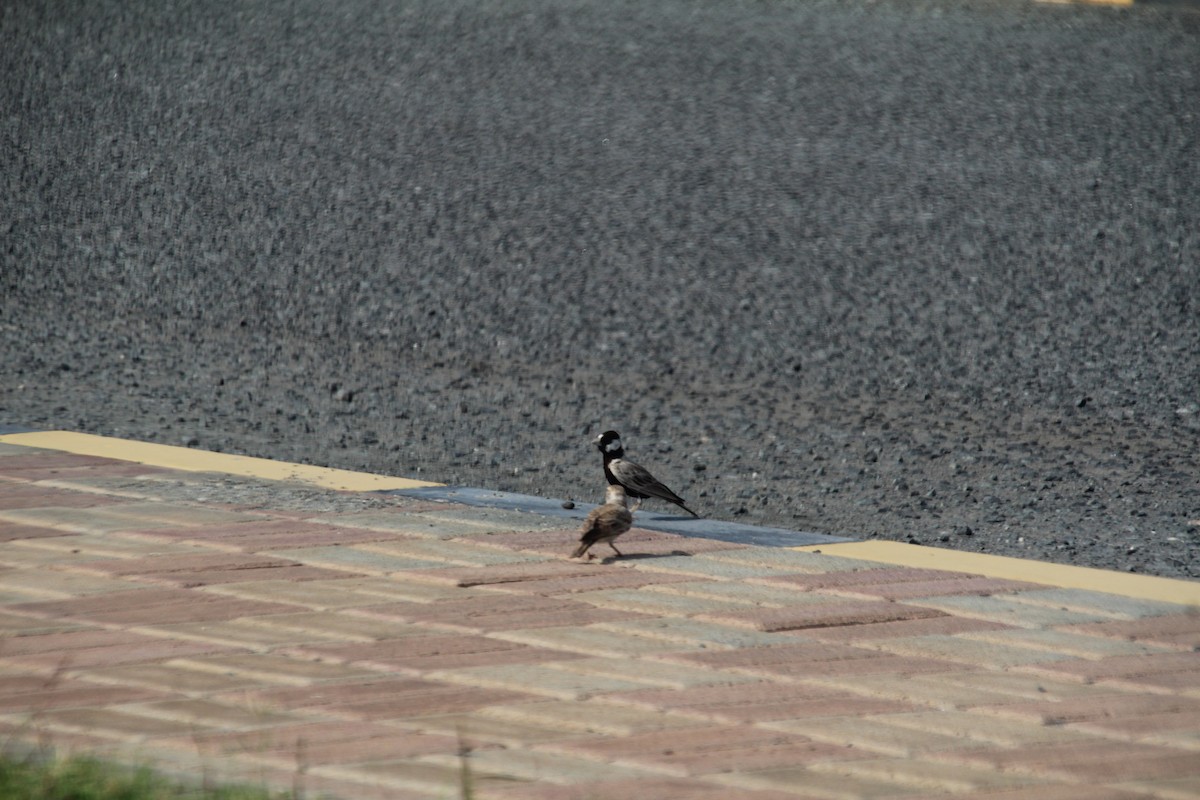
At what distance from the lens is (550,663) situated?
378cm

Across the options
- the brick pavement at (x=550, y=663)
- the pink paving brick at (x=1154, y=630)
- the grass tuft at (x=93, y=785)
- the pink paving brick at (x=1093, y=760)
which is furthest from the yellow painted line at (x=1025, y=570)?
the grass tuft at (x=93, y=785)

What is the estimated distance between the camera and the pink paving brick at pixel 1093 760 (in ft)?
10.4

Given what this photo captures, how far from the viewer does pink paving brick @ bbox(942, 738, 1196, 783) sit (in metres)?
3.17

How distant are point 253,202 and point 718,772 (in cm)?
940

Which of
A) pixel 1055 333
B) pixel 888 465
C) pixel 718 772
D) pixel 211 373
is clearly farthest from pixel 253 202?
pixel 718 772

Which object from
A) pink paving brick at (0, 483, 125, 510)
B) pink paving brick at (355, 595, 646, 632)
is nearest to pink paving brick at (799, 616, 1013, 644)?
pink paving brick at (355, 595, 646, 632)

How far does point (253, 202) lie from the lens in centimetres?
1180

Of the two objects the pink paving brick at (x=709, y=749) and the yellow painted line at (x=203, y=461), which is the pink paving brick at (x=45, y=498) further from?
the pink paving brick at (x=709, y=749)

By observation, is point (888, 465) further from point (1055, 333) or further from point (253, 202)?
point (253, 202)

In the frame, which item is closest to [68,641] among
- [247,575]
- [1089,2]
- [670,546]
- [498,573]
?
[247,575]

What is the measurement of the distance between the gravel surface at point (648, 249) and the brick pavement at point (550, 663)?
1.09 meters

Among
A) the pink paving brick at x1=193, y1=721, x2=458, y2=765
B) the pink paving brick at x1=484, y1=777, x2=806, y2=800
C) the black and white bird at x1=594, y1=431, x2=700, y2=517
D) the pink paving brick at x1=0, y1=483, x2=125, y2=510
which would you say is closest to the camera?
the pink paving brick at x1=484, y1=777, x2=806, y2=800

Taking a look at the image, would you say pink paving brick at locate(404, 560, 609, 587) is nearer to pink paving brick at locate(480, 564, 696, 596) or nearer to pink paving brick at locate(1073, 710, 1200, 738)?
pink paving brick at locate(480, 564, 696, 596)

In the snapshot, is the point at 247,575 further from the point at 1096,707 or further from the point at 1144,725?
the point at 1144,725
